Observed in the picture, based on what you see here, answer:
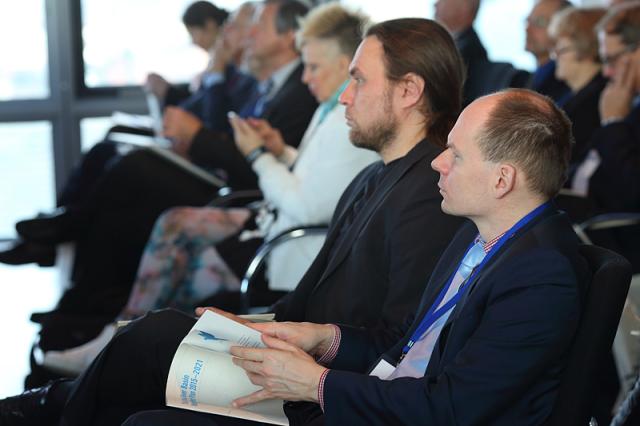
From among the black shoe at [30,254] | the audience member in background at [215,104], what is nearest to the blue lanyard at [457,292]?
the black shoe at [30,254]

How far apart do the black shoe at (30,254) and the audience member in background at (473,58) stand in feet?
6.27

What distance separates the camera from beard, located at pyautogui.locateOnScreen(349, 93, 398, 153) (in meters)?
2.17

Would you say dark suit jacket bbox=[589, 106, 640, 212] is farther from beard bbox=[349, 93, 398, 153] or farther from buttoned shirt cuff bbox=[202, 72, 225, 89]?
buttoned shirt cuff bbox=[202, 72, 225, 89]

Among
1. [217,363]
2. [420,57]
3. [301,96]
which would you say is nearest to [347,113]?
[420,57]

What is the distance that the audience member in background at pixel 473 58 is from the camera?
340 cm

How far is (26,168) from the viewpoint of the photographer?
6.42 meters

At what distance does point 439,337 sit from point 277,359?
0.28 m

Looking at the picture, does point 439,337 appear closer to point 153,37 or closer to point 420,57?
point 420,57

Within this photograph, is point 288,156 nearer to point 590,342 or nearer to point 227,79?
point 227,79

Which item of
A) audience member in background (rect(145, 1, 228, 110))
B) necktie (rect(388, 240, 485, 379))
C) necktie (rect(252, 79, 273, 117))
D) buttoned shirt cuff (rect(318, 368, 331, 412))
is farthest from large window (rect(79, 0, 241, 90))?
buttoned shirt cuff (rect(318, 368, 331, 412))

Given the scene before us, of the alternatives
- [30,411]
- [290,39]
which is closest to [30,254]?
[290,39]

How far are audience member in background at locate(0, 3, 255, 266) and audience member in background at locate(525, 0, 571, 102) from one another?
4.74ft

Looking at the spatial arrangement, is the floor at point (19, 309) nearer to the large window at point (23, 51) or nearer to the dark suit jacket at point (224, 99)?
the dark suit jacket at point (224, 99)

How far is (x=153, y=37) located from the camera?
6539mm
